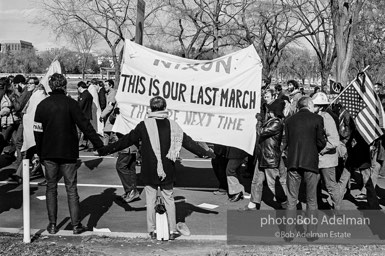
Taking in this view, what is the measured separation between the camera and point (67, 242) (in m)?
5.96

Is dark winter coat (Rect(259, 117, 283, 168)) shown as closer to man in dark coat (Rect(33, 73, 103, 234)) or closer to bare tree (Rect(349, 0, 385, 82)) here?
man in dark coat (Rect(33, 73, 103, 234))

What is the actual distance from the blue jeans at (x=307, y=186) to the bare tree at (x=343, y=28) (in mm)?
10205

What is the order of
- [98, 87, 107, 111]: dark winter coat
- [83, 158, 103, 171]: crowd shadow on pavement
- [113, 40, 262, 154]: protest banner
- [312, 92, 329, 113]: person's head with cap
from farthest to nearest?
[98, 87, 107, 111]: dark winter coat, [83, 158, 103, 171]: crowd shadow on pavement, [113, 40, 262, 154]: protest banner, [312, 92, 329, 113]: person's head with cap

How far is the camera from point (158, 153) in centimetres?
604

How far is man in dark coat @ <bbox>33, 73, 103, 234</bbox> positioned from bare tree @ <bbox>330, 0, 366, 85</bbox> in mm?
11192

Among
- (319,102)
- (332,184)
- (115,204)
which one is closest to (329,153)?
(332,184)

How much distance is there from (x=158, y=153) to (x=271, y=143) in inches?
88.9

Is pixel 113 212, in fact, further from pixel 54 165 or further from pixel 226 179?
pixel 226 179

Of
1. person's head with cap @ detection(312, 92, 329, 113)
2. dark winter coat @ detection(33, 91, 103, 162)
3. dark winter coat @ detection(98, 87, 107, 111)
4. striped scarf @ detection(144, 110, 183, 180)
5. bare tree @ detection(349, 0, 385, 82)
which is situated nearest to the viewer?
striped scarf @ detection(144, 110, 183, 180)

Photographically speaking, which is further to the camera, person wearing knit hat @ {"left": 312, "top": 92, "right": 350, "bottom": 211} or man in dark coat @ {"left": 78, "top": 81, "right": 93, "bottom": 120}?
man in dark coat @ {"left": 78, "top": 81, "right": 93, "bottom": 120}

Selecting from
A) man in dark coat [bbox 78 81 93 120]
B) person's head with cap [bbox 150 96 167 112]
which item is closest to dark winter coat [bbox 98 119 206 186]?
person's head with cap [bbox 150 96 167 112]

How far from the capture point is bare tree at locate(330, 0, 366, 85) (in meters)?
15.2

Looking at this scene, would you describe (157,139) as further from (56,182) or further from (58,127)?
(56,182)

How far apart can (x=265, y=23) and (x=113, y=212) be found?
25.5 m
